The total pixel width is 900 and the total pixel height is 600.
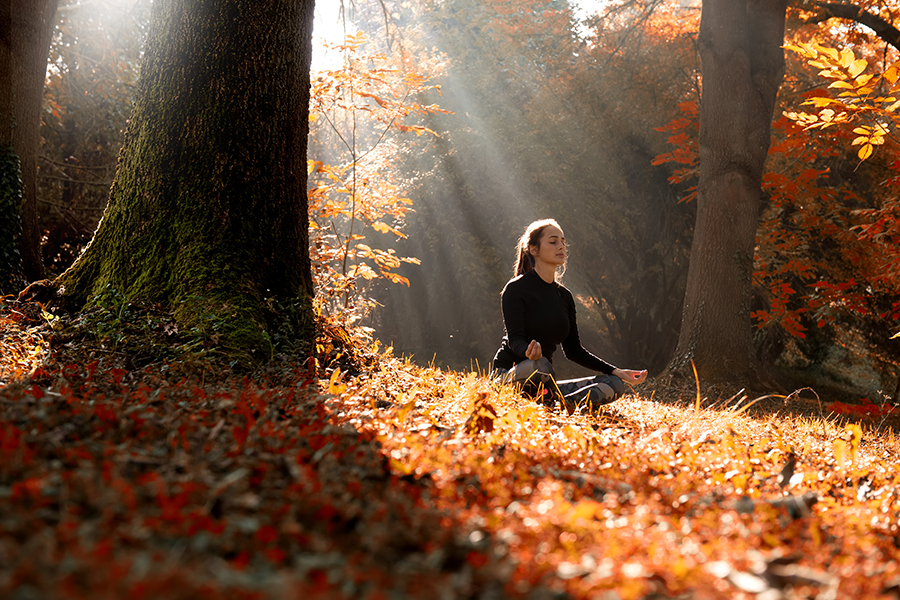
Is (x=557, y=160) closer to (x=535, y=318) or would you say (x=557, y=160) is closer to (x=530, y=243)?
(x=530, y=243)

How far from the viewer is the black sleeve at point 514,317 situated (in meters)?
4.66

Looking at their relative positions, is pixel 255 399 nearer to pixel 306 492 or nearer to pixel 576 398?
pixel 306 492

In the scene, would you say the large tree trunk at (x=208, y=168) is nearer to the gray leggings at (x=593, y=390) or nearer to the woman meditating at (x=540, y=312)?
the woman meditating at (x=540, y=312)

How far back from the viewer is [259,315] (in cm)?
357

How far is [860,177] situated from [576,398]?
11.3 meters

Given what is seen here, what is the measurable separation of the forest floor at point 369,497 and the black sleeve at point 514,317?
141cm

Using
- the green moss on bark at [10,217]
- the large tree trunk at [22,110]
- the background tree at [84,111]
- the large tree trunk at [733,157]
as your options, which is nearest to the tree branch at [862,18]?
the large tree trunk at [733,157]

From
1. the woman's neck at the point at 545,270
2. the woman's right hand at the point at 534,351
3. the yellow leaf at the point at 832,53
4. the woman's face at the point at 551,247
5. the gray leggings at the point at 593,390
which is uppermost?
the yellow leaf at the point at 832,53

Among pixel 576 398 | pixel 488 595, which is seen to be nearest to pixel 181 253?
pixel 576 398

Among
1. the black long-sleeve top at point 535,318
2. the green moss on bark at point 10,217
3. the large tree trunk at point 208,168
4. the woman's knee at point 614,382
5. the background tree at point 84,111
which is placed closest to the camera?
the large tree trunk at point 208,168

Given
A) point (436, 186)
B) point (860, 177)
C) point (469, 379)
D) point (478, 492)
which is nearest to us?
point (478, 492)

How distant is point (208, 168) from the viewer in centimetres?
370

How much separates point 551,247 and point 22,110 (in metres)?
5.07

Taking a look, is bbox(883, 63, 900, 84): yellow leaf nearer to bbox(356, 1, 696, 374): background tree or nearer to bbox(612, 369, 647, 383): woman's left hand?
bbox(612, 369, 647, 383): woman's left hand
